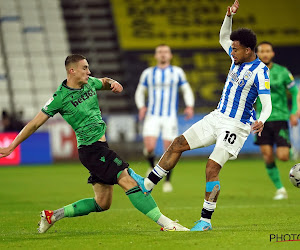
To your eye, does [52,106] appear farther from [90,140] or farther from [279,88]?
[279,88]

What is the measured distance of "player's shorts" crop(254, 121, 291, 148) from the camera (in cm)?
1087

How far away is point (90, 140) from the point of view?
7129 millimetres

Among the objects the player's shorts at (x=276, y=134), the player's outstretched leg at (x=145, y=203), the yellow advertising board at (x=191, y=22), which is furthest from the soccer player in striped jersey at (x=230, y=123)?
the yellow advertising board at (x=191, y=22)

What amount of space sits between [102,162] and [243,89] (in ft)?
5.53

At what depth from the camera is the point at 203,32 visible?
26.6m

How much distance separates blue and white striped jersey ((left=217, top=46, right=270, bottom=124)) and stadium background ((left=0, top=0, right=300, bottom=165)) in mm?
15507

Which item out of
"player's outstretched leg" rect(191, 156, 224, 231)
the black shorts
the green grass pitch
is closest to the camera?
the green grass pitch

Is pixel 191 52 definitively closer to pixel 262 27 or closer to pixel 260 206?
pixel 262 27

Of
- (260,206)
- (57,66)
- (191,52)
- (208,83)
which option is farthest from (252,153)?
(260,206)

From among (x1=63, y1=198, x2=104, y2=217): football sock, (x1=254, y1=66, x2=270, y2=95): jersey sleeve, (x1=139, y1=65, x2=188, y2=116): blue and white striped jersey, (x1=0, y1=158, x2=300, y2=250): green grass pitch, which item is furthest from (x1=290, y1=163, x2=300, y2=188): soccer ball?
(x1=139, y1=65, x2=188, y2=116): blue and white striped jersey

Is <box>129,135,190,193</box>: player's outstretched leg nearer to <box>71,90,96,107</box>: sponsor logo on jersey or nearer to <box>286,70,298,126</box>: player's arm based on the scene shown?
<box>71,90,96,107</box>: sponsor logo on jersey

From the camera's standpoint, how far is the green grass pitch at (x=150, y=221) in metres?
6.48

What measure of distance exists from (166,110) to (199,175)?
3.08m

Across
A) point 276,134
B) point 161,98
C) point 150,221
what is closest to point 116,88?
point 150,221
